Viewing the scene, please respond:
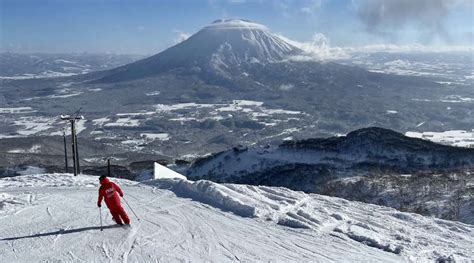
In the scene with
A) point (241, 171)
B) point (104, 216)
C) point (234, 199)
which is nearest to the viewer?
point (104, 216)

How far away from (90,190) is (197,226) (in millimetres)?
7727

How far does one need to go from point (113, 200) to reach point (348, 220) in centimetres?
634

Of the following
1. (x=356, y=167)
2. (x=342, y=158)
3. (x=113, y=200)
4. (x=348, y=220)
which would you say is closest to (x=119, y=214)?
(x=113, y=200)

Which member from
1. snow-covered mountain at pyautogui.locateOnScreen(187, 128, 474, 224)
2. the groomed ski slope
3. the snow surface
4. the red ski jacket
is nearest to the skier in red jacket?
the red ski jacket

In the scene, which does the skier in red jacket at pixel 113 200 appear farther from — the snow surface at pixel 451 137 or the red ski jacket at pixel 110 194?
the snow surface at pixel 451 137

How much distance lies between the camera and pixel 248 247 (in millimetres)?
12086

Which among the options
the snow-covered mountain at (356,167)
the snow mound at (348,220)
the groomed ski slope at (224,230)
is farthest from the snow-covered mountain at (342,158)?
the groomed ski slope at (224,230)

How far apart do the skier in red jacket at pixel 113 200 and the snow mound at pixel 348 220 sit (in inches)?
129

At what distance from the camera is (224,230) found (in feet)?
44.3

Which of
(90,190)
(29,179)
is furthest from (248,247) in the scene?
(29,179)

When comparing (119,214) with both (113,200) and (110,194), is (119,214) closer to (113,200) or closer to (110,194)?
(113,200)

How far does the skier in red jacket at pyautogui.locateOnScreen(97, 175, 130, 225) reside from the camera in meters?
13.5

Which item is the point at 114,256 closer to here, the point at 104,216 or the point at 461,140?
the point at 104,216

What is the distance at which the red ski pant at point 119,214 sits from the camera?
13.5 metres
